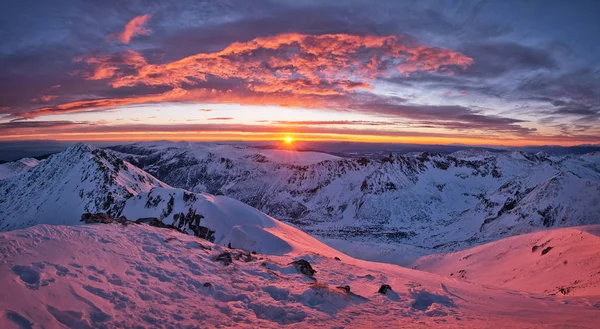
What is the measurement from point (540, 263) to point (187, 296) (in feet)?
129

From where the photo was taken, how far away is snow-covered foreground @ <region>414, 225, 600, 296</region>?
86.6ft

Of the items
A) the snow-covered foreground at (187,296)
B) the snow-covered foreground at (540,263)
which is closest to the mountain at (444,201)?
the snow-covered foreground at (540,263)

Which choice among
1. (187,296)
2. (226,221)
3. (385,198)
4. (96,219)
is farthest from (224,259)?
(385,198)

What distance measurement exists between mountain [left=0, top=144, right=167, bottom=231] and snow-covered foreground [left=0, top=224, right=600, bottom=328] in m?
64.4

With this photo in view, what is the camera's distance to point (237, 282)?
14.6m

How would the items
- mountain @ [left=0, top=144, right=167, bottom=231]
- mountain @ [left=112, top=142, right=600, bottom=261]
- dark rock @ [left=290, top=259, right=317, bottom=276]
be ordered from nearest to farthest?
dark rock @ [left=290, top=259, right=317, bottom=276] → mountain @ [left=112, top=142, right=600, bottom=261] → mountain @ [left=0, top=144, right=167, bottom=231]

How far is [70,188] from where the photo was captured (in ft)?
321

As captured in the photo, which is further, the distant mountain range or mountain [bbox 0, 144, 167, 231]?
mountain [bbox 0, 144, 167, 231]

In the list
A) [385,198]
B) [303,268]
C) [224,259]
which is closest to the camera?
[224,259]

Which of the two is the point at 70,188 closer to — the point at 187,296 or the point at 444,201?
the point at 187,296

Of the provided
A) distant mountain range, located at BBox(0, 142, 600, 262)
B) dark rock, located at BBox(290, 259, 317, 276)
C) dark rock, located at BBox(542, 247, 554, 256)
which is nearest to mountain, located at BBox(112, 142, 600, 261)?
distant mountain range, located at BBox(0, 142, 600, 262)

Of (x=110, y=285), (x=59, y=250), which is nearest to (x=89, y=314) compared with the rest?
(x=110, y=285)

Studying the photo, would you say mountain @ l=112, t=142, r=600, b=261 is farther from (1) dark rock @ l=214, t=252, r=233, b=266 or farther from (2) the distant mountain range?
(1) dark rock @ l=214, t=252, r=233, b=266

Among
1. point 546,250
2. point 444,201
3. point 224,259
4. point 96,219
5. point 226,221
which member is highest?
point 96,219
